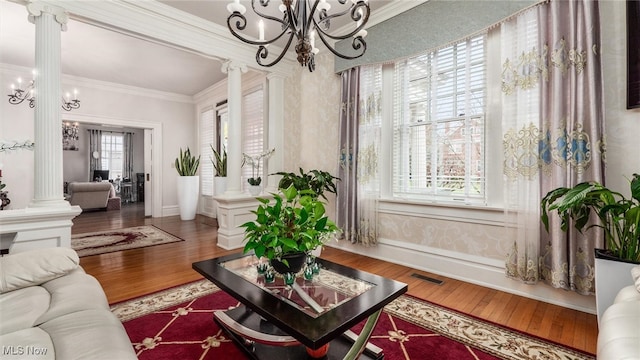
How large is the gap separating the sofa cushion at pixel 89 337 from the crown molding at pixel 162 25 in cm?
300

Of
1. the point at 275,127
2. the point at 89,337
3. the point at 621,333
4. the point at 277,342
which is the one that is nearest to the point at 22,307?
the point at 89,337

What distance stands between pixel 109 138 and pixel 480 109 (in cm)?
1146

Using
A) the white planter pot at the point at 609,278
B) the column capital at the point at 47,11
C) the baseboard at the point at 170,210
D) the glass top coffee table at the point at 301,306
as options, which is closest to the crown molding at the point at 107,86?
the baseboard at the point at 170,210

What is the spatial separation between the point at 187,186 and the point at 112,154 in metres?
5.97

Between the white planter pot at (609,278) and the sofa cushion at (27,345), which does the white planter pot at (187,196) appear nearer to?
the sofa cushion at (27,345)

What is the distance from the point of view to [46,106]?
8.30 feet

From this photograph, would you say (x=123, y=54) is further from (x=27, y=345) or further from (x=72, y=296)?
(x=27, y=345)

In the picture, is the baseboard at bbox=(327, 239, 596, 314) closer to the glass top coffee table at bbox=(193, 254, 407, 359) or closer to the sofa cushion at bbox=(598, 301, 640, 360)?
the sofa cushion at bbox=(598, 301, 640, 360)

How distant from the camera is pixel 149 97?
20.3ft

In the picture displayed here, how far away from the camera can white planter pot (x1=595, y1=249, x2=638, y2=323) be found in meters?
1.66

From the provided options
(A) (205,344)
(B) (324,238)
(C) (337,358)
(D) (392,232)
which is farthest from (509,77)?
(A) (205,344)

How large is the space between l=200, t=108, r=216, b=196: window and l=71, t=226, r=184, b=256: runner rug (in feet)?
5.63

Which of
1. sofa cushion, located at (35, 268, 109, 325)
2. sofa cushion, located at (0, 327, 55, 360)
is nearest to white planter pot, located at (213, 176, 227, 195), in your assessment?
sofa cushion, located at (35, 268, 109, 325)

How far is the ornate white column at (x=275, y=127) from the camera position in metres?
4.39
